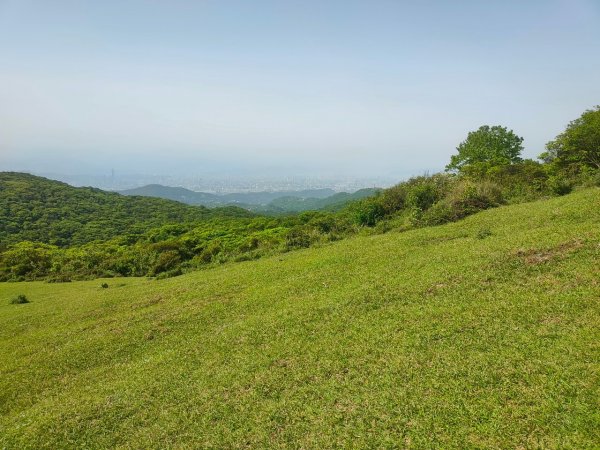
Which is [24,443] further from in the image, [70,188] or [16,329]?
[70,188]

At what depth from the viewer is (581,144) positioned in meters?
42.3

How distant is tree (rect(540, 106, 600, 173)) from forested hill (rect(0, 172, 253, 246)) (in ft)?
244

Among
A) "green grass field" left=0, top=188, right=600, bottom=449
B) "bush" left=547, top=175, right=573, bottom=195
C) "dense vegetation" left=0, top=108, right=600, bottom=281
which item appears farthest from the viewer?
"dense vegetation" left=0, top=108, right=600, bottom=281

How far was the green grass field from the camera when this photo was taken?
700 centimetres

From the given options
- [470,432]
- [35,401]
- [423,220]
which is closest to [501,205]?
[423,220]

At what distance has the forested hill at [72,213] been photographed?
262 ft

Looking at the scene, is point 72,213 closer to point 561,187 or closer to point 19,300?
point 19,300

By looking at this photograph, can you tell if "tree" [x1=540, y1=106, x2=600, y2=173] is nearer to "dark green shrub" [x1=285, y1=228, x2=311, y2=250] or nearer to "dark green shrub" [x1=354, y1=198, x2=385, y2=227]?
"dark green shrub" [x1=354, y1=198, x2=385, y2=227]

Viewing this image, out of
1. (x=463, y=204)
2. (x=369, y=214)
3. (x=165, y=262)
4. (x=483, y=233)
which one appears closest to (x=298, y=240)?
(x=369, y=214)

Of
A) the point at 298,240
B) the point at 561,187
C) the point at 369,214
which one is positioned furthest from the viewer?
the point at 369,214

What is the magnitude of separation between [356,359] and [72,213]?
103982 mm

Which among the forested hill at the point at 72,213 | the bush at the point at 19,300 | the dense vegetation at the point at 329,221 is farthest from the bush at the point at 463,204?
the forested hill at the point at 72,213

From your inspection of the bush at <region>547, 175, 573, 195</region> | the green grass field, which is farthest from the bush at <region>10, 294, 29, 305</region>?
the bush at <region>547, 175, 573, 195</region>

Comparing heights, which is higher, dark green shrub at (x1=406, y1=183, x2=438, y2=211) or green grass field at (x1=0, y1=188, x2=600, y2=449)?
dark green shrub at (x1=406, y1=183, x2=438, y2=211)
